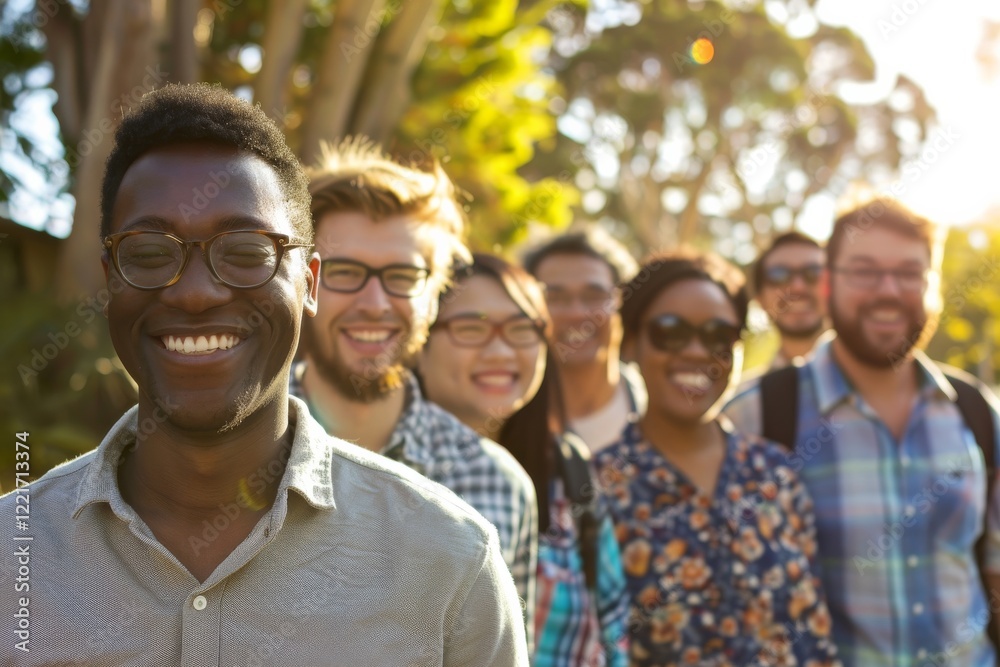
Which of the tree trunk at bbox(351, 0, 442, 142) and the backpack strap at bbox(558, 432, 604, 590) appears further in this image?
the tree trunk at bbox(351, 0, 442, 142)

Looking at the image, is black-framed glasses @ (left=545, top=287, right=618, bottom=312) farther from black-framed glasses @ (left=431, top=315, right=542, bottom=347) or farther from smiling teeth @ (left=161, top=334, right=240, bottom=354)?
smiling teeth @ (left=161, top=334, right=240, bottom=354)

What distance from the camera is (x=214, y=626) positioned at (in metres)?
1.79

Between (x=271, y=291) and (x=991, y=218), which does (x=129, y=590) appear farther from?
(x=991, y=218)

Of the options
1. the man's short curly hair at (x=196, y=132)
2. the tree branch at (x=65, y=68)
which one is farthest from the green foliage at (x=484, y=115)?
the man's short curly hair at (x=196, y=132)

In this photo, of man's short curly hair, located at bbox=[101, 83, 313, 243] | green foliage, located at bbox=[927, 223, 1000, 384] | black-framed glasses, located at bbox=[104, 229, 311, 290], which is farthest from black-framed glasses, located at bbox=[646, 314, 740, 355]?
green foliage, located at bbox=[927, 223, 1000, 384]

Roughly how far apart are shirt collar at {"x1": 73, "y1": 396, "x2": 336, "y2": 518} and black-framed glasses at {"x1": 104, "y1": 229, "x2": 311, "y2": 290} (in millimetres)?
304

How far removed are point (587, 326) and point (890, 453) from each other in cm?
157

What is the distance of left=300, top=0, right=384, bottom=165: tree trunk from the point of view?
26.1 feet

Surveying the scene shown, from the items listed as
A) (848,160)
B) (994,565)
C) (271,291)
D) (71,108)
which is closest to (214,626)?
(271,291)

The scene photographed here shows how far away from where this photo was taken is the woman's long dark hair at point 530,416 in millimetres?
3570

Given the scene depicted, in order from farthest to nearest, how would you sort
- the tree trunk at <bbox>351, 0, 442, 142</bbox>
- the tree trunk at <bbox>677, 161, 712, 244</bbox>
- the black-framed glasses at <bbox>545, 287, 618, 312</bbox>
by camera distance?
the tree trunk at <bbox>677, 161, 712, 244</bbox> < the tree trunk at <bbox>351, 0, 442, 142</bbox> < the black-framed glasses at <bbox>545, 287, 618, 312</bbox>

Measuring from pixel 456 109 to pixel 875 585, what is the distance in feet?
21.9

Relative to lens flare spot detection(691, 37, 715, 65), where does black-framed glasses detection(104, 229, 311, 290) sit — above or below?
below

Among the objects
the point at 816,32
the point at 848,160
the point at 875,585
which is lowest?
the point at 875,585
